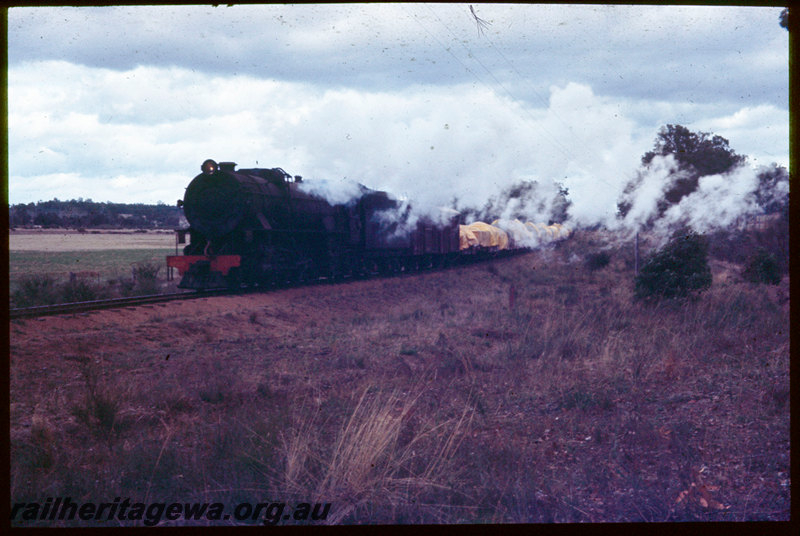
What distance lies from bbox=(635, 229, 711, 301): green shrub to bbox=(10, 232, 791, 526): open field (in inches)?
57.0

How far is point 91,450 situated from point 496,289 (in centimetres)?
1845

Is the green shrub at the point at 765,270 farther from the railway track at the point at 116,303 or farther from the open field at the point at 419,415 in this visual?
the railway track at the point at 116,303

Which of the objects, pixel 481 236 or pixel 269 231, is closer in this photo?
pixel 269 231

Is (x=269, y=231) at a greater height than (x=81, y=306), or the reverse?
(x=269, y=231)

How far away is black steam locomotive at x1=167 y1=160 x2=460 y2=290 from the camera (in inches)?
673

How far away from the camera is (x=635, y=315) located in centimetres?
1336

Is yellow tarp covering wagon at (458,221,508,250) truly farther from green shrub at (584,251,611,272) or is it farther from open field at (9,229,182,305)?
open field at (9,229,182,305)

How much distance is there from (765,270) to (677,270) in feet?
20.2

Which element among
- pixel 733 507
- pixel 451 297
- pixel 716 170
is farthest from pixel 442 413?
pixel 716 170

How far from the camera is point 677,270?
14.7 m

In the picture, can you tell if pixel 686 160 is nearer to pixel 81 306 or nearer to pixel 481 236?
pixel 481 236

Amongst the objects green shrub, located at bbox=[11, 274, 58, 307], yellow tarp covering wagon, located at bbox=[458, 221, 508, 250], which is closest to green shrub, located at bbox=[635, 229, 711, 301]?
green shrub, located at bbox=[11, 274, 58, 307]

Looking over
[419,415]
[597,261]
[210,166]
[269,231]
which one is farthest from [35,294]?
[597,261]

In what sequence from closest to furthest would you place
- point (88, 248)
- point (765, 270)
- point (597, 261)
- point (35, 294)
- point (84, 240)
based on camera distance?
point (35, 294) → point (765, 270) → point (597, 261) → point (88, 248) → point (84, 240)
